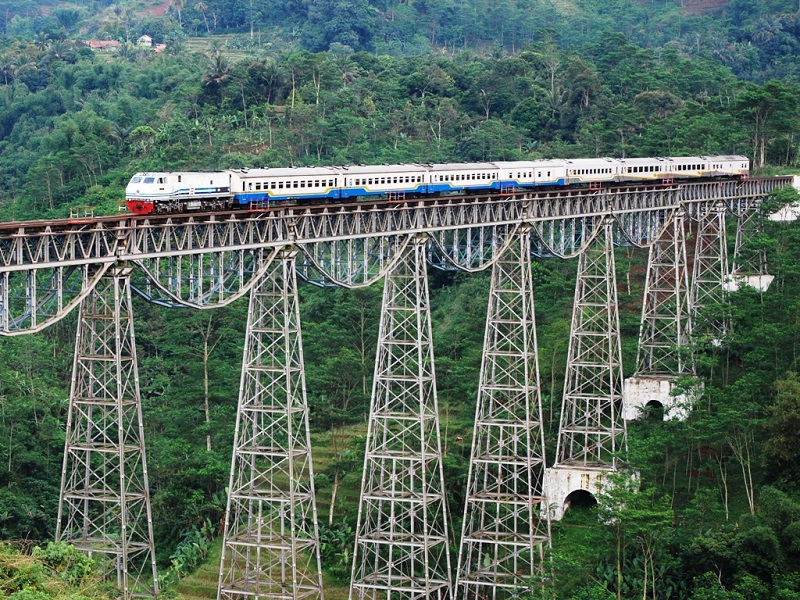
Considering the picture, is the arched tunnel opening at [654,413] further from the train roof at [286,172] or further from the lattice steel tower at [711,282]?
the train roof at [286,172]

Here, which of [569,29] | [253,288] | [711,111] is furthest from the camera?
[569,29]

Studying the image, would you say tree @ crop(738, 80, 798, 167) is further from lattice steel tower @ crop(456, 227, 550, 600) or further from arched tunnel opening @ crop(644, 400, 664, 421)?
lattice steel tower @ crop(456, 227, 550, 600)

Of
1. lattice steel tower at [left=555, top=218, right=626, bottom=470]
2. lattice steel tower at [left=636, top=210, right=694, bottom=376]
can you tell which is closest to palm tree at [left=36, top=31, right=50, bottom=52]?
lattice steel tower at [left=636, top=210, right=694, bottom=376]

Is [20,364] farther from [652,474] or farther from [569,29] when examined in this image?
[569,29]

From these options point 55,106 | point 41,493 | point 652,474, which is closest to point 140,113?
point 55,106

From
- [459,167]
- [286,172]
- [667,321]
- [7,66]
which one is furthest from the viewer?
[7,66]

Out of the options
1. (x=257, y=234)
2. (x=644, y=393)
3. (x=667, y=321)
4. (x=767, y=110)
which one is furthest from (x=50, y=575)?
(x=767, y=110)

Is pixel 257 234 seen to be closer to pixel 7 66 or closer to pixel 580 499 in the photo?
pixel 580 499
